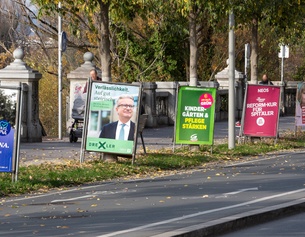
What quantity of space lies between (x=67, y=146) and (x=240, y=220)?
13835mm

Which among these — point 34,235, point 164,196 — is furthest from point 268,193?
point 34,235

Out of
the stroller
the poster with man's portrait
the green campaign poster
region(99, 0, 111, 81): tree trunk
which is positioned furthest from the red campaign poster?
the poster with man's portrait

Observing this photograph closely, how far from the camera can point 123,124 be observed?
814 inches

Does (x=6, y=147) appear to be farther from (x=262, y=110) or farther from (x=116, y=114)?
(x=262, y=110)

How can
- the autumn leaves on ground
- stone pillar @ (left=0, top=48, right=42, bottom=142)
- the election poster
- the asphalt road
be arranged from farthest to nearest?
the election poster < stone pillar @ (left=0, top=48, right=42, bottom=142) < the autumn leaves on ground < the asphalt road

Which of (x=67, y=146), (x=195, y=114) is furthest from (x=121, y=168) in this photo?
(x=67, y=146)

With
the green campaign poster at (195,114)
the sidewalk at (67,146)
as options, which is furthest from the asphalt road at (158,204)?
the green campaign poster at (195,114)

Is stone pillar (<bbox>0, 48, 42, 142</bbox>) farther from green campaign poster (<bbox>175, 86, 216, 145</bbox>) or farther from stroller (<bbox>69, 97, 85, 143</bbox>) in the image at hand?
green campaign poster (<bbox>175, 86, 216, 145</bbox>)

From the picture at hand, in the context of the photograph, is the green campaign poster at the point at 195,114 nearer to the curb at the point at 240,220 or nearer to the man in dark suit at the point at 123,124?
the man in dark suit at the point at 123,124

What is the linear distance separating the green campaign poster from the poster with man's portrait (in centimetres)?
387

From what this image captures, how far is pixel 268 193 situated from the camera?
626 inches

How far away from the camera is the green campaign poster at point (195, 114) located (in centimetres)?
2436

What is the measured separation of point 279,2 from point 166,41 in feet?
71.6

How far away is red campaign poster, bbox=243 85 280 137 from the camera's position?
1078 inches
